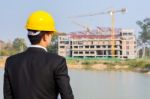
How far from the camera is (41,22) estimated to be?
6.14 feet

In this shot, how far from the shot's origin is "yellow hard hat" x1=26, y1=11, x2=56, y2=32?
6.16ft

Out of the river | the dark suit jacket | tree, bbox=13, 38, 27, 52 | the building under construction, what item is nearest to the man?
the dark suit jacket

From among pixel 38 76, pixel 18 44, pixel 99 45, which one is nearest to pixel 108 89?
pixel 38 76

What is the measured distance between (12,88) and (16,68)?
8cm

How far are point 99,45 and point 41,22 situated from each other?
63283mm

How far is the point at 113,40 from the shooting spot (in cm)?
6531

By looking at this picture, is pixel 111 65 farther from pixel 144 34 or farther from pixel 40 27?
pixel 40 27

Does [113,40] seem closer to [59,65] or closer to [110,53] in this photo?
[110,53]

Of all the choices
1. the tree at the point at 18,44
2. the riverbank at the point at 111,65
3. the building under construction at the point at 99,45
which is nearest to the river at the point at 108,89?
the riverbank at the point at 111,65

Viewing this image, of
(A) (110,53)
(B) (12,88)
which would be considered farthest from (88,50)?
(B) (12,88)

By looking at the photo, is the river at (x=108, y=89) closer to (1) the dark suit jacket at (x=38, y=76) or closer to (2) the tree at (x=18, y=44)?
(1) the dark suit jacket at (x=38, y=76)

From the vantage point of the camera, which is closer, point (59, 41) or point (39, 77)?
point (39, 77)

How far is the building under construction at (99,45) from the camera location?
64.8 metres

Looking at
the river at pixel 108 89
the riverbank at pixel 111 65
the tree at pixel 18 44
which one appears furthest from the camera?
the tree at pixel 18 44
